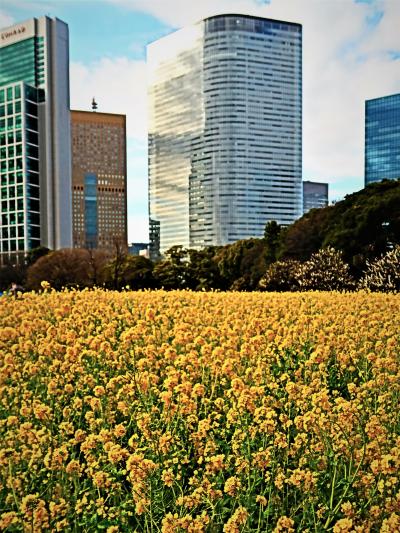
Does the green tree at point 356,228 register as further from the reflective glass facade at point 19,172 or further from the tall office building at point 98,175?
the tall office building at point 98,175

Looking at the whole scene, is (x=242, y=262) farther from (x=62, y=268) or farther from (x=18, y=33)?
(x=18, y=33)

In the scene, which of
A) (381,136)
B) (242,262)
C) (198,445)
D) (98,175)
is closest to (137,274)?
(242,262)

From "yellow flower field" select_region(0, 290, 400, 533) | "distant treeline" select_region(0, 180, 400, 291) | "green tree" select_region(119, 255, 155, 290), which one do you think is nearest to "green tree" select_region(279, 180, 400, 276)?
"distant treeline" select_region(0, 180, 400, 291)

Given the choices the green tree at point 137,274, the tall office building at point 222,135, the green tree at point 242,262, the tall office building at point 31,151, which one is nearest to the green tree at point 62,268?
the green tree at point 137,274

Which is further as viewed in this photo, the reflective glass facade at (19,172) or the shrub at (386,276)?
the reflective glass facade at (19,172)

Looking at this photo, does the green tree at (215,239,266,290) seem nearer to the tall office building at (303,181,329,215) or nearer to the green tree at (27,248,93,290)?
the green tree at (27,248,93,290)

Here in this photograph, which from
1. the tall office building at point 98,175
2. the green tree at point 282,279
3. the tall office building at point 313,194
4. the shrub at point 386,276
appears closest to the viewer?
the shrub at point 386,276
